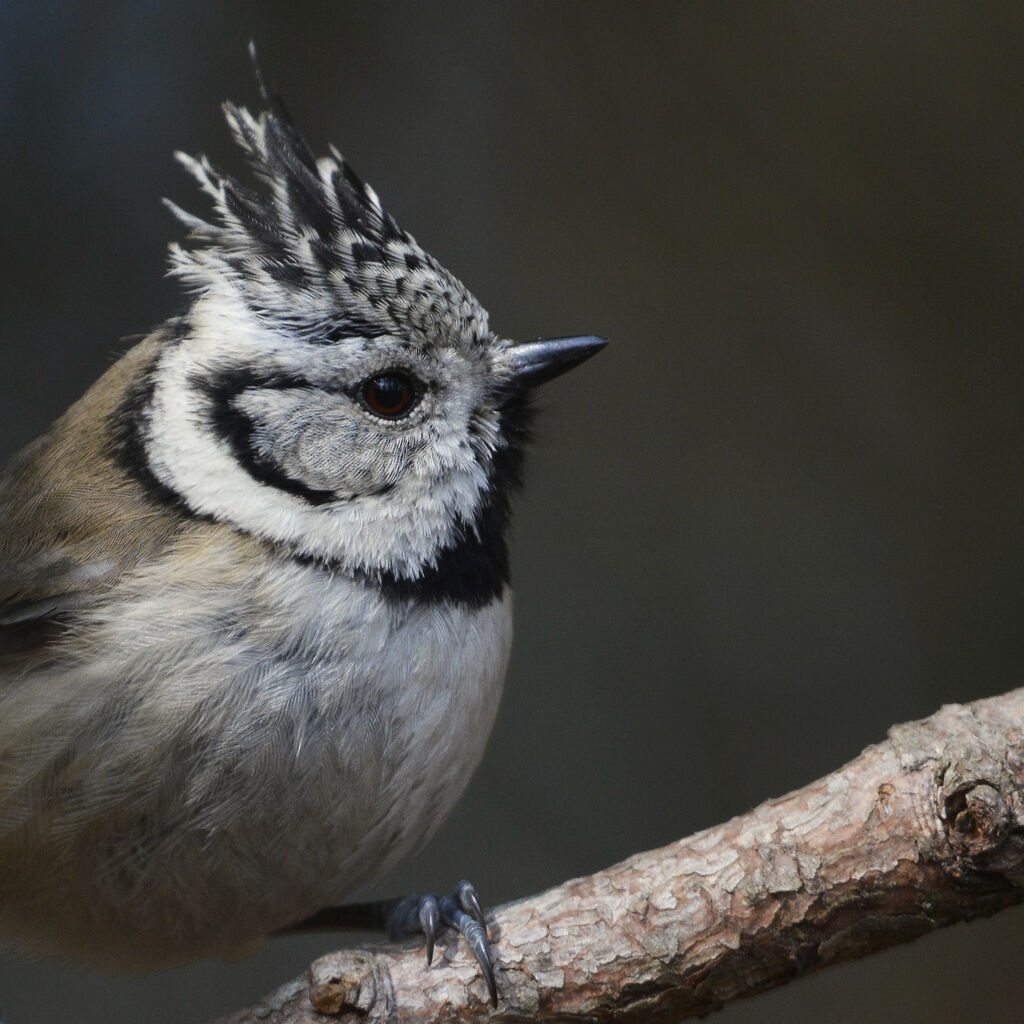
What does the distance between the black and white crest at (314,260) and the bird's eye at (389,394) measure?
3.1 inches

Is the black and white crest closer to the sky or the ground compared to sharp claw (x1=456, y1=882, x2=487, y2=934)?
closer to the sky

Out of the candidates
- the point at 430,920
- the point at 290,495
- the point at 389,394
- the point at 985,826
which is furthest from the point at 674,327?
the point at 985,826

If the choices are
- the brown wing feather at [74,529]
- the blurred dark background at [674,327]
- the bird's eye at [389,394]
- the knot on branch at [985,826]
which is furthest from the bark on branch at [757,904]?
the blurred dark background at [674,327]

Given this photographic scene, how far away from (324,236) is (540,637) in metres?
2.09

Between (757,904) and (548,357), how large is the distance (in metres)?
1.04

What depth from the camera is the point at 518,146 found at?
3824mm

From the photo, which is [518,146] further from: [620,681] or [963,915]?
[963,915]

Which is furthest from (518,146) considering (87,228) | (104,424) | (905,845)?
(905,845)

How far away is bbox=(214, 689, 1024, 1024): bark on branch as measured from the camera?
149 cm

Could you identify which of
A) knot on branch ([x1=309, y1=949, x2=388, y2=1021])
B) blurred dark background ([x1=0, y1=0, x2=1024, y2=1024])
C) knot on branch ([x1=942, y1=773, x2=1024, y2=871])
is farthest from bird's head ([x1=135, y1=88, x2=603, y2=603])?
blurred dark background ([x1=0, y1=0, x2=1024, y2=1024])

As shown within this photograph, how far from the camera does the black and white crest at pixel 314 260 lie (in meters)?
1.98

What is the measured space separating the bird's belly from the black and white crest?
51 centimetres

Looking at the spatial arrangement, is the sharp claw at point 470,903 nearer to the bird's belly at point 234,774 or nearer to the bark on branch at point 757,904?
the bark on branch at point 757,904

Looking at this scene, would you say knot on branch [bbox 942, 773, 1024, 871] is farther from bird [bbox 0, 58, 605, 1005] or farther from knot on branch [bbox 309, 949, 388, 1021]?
knot on branch [bbox 309, 949, 388, 1021]
